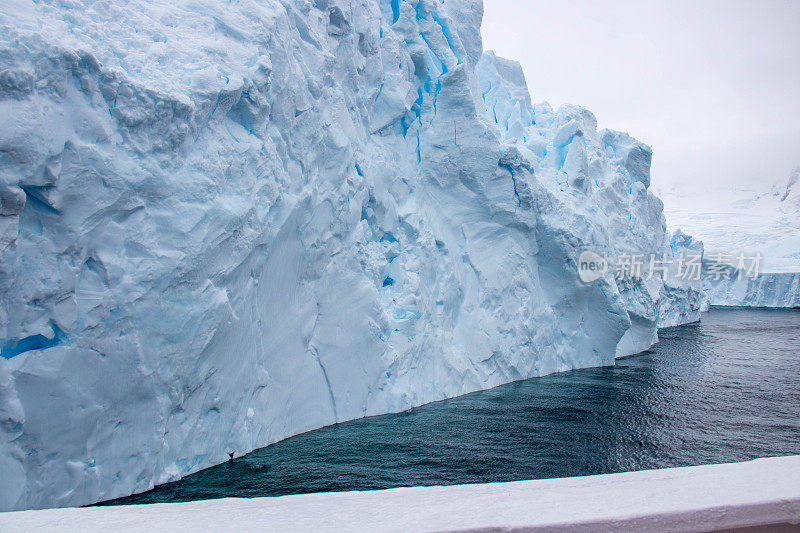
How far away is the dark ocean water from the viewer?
6008 mm

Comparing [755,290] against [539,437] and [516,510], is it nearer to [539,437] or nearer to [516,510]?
[539,437]

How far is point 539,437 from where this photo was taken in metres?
7.78

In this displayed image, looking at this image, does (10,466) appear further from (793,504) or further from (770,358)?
(770,358)

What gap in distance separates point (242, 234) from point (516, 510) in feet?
18.9

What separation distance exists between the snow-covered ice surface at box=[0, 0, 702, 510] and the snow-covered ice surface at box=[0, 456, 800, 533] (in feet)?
12.8

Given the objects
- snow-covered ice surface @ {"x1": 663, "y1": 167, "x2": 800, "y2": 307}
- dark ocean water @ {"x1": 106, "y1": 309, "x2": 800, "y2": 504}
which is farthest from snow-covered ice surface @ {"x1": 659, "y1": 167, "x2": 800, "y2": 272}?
dark ocean water @ {"x1": 106, "y1": 309, "x2": 800, "y2": 504}

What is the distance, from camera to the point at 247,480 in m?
5.82

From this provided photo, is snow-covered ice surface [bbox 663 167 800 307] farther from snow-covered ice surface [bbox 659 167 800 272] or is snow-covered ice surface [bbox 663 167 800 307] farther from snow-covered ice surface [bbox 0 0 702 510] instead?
snow-covered ice surface [bbox 0 0 702 510]

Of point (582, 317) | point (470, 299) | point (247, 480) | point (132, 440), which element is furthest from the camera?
point (582, 317)

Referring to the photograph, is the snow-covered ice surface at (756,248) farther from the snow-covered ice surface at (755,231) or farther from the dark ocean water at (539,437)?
the dark ocean water at (539,437)

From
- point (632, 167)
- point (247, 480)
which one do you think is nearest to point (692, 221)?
point (632, 167)

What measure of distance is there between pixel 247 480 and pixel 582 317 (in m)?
10.9

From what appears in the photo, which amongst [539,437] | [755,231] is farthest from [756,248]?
[539,437]

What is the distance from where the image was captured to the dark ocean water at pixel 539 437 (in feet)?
19.7
